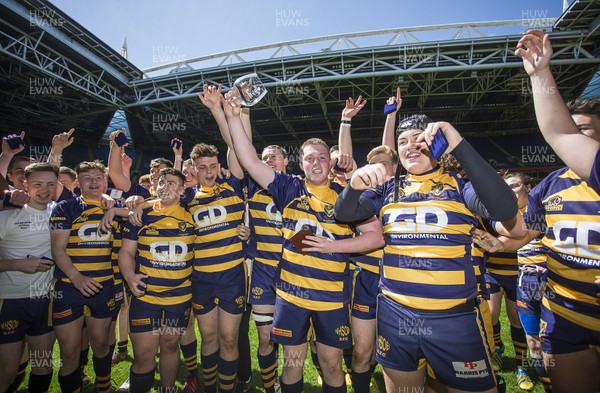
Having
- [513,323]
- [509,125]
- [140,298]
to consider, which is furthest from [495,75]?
[140,298]

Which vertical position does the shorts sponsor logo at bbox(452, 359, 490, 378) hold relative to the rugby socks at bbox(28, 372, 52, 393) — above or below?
above

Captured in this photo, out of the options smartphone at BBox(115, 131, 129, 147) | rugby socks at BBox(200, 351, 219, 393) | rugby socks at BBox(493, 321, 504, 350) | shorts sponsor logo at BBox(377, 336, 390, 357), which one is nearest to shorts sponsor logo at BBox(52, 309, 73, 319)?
rugby socks at BBox(200, 351, 219, 393)

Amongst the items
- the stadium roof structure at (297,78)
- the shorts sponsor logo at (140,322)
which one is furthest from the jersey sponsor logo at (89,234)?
the stadium roof structure at (297,78)

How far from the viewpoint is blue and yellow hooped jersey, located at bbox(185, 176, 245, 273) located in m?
3.33

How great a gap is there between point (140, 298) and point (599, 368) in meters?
4.03

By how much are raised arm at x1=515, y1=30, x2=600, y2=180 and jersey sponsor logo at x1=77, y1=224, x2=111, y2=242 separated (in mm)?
4196

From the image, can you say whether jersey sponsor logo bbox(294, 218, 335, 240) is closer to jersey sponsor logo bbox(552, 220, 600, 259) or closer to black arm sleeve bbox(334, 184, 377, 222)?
black arm sleeve bbox(334, 184, 377, 222)

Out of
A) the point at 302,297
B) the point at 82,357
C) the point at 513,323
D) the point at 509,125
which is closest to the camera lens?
the point at 302,297

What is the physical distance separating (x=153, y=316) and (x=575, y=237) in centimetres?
386

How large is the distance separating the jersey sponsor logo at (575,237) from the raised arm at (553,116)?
0.94 metres

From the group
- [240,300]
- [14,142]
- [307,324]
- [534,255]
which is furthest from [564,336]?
[14,142]

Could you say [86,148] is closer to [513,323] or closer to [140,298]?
[140,298]

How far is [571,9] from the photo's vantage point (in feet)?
37.2

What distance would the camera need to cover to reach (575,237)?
2055 millimetres
